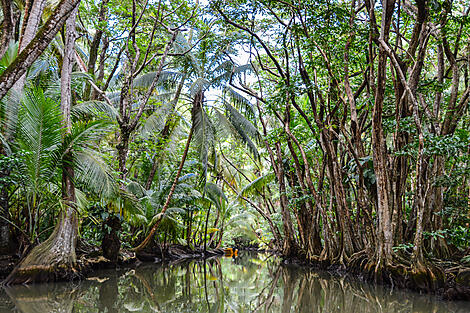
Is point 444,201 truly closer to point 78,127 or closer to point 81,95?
point 78,127

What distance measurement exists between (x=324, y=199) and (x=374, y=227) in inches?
118

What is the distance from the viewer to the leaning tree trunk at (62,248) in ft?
20.2

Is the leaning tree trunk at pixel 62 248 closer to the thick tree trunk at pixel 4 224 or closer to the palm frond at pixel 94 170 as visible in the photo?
the palm frond at pixel 94 170

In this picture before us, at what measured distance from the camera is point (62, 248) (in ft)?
21.6

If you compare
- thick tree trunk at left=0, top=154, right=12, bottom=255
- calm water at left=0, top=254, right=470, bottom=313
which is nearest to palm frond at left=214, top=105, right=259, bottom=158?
calm water at left=0, top=254, right=470, bottom=313

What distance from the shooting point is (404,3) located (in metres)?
7.10

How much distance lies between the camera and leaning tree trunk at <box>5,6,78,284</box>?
6.15 meters

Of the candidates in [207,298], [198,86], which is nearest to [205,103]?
[198,86]

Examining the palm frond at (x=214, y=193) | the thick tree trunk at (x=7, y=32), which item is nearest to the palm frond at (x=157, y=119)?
the thick tree trunk at (x=7, y=32)

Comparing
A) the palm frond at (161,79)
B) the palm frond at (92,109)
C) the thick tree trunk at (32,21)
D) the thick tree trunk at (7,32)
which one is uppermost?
the palm frond at (161,79)

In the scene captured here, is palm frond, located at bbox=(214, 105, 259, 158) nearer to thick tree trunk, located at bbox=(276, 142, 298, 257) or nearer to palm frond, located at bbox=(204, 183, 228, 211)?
thick tree trunk, located at bbox=(276, 142, 298, 257)

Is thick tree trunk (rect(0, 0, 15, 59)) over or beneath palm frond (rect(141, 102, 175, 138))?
over

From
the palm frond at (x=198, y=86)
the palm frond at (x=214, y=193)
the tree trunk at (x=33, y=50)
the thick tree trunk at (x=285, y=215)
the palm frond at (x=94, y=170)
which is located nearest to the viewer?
the tree trunk at (x=33, y=50)

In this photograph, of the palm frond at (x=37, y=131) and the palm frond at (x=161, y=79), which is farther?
the palm frond at (x=161, y=79)
